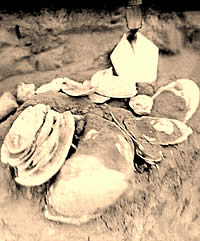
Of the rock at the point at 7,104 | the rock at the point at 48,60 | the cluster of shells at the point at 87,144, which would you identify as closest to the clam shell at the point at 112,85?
the cluster of shells at the point at 87,144

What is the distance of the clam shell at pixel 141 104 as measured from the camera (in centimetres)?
97

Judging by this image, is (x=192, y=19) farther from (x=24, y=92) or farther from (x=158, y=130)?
(x=24, y=92)

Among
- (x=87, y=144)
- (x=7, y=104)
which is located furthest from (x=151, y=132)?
(x=7, y=104)

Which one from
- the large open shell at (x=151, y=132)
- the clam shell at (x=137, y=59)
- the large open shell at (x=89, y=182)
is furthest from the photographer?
the clam shell at (x=137, y=59)

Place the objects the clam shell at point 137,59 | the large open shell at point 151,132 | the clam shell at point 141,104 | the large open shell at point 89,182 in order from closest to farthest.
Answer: the large open shell at point 89,182 → the large open shell at point 151,132 → the clam shell at point 141,104 → the clam shell at point 137,59

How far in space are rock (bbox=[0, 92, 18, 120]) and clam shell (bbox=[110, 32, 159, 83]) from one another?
35cm

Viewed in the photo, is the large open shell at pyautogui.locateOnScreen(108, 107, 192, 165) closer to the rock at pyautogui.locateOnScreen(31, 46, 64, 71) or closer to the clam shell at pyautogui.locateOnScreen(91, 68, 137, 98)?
the clam shell at pyautogui.locateOnScreen(91, 68, 137, 98)

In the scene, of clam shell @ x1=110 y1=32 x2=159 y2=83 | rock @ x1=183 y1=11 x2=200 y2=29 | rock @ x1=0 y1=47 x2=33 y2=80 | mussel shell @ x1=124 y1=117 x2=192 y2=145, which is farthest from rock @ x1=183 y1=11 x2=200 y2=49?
rock @ x1=0 y1=47 x2=33 y2=80

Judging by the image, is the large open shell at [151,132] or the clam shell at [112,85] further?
the clam shell at [112,85]

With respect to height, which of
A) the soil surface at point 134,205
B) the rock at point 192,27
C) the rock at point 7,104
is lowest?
the soil surface at point 134,205

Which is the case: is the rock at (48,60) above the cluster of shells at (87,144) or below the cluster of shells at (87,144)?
above

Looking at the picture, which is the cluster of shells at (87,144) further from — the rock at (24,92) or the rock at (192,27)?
the rock at (192,27)

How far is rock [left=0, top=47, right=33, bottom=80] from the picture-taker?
1062mm

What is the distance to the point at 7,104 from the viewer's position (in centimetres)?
100
